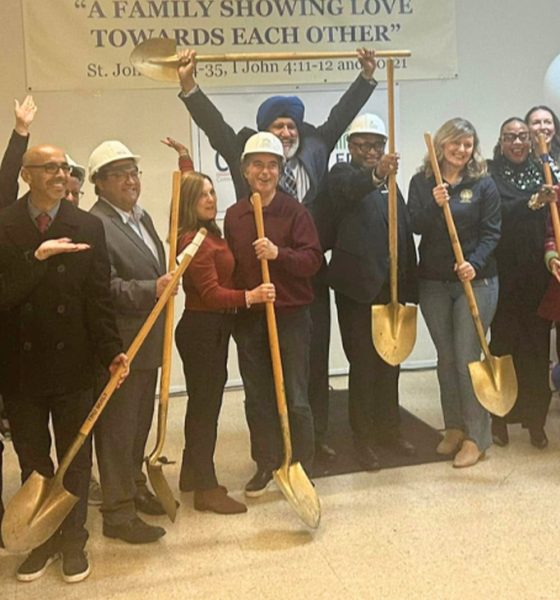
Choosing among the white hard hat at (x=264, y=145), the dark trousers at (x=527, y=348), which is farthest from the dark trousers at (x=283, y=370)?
the dark trousers at (x=527, y=348)

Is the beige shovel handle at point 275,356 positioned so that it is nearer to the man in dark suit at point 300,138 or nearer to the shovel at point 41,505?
the man in dark suit at point 300,138

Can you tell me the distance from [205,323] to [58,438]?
73cm

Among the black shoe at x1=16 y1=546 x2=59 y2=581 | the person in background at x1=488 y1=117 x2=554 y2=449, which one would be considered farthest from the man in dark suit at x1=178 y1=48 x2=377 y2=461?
the black shoe at x1=16 y1=546 x2=59 y2=581

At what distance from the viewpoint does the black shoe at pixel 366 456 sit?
360 centimetres

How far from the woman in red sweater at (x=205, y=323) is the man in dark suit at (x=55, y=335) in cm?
45

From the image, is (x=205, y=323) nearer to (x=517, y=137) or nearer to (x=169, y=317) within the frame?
(x=169, y=317)

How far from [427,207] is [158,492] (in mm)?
1736

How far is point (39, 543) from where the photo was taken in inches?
102

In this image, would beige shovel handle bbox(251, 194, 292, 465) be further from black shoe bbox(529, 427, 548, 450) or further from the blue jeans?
black shoe bbox(529, 427, 548, 450)

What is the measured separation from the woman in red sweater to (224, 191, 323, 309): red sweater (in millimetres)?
59

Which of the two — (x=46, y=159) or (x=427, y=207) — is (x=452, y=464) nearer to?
(x=427, y=207)

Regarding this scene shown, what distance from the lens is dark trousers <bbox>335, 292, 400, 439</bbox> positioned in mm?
3617

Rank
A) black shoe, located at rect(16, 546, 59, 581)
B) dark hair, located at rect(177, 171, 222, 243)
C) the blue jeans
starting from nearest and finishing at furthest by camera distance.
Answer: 1. black shoe, located at rect(16, 546, 59, 581)
2. dark hair, located at rect(177, 171, 222, 243)
3. the blue jeans

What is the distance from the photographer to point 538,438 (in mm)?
3812
